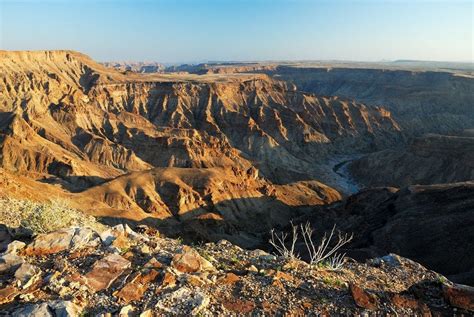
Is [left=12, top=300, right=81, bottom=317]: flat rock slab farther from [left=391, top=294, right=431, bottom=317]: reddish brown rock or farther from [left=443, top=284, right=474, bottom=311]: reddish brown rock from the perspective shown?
[left=443, top=284, right=474, bottom=311]: reddish brown rock

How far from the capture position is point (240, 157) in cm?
8594

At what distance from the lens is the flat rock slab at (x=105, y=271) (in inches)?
362

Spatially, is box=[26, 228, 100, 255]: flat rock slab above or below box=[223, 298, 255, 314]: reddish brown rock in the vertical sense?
above

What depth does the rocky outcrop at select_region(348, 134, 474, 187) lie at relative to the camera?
7627cm

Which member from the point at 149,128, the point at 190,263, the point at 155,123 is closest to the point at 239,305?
the point at 190,263

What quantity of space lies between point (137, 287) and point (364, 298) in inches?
195

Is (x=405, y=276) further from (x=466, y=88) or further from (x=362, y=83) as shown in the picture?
(x=362, y=83)

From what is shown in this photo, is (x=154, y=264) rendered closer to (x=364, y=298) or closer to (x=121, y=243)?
(x=121, y=243)

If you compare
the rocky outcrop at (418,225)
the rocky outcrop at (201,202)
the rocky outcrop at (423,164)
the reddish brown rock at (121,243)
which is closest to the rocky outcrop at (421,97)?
the rocky outcrop at (423,164)

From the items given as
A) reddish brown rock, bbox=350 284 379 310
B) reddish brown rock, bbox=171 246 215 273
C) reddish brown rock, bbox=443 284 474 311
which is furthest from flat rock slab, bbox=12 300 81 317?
reddish brown rock, bbox=443 284 474 311

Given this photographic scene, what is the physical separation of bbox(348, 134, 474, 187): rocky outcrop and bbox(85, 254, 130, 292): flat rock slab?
7475 centimetres

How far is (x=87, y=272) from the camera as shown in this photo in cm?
957

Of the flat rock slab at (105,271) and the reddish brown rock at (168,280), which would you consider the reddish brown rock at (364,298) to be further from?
the flat rock slab at (105,271)

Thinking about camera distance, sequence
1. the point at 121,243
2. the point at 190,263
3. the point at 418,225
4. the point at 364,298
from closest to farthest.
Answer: the point at 364,298 < the point at 190,263 < the point at 121,243 < the point at 418,225
